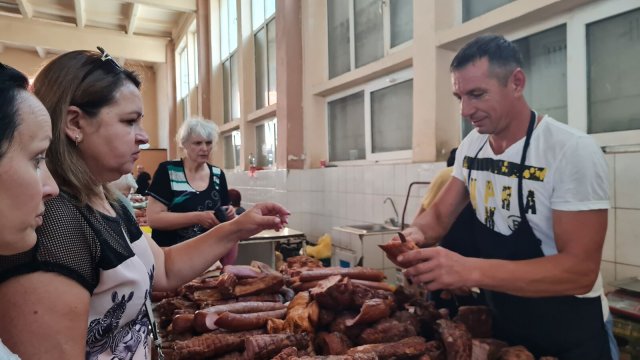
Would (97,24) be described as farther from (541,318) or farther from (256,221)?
(541,318)

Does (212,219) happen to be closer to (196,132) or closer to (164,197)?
(164,197)

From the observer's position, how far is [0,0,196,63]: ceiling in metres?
8.62

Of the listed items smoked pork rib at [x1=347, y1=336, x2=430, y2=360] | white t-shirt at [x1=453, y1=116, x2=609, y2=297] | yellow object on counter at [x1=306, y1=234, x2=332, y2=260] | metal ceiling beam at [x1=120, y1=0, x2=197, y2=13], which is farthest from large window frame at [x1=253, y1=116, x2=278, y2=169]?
smoked pork rib at [x1=347, y1=336, x2=430, y2=360]

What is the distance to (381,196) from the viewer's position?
12.4ft

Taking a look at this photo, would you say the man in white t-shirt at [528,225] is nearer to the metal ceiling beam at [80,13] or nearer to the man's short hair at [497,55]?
the man's short hair at [497,55]

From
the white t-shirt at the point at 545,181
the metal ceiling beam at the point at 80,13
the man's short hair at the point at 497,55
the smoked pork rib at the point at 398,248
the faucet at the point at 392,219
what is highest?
the metal ceiling beam at the point at 80,13

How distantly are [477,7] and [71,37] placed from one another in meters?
9.46

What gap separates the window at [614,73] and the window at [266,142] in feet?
15.0

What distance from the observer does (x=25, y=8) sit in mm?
8359

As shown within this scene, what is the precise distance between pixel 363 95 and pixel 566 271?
10.9 feet

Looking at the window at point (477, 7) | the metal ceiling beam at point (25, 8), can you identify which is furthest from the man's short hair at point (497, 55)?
the metal ceiling beam at point (25, 8)

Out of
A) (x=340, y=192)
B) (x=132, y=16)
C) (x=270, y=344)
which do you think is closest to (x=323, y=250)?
(x=340, y=192)

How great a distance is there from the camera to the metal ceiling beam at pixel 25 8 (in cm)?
811

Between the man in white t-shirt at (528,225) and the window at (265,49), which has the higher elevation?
the window at (265,49)
